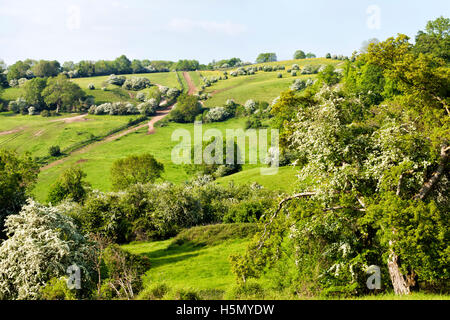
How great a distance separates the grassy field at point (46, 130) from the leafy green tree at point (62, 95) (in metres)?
8.94

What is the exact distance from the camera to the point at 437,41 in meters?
71.2

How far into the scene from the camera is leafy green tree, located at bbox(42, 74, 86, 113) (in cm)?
13823

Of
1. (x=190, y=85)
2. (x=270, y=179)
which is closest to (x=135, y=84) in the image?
(x=190, y=85)

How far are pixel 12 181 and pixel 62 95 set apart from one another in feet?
400

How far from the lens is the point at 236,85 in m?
161

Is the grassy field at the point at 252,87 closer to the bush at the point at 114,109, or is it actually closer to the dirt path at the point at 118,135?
the dirt path at the point at 118,135

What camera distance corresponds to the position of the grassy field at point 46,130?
100 meters

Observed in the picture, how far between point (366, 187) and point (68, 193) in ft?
191

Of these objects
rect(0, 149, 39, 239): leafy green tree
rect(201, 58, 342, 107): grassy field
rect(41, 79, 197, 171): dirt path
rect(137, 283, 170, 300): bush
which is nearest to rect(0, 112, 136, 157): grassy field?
rect(41, 79, 197, 171): dirt path

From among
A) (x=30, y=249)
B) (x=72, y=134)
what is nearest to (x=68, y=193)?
(x=30, y=249)

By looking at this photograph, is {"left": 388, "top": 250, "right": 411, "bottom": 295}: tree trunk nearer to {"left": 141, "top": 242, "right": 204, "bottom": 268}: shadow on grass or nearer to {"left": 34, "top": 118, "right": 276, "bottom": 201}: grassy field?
{"left": 141, "top": 242, "right": 204, "bottom": 268}: shadow on grass

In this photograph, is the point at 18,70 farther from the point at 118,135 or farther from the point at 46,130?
the point at 118,135

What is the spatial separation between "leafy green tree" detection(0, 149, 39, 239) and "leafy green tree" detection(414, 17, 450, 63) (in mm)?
66394
